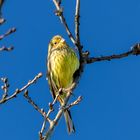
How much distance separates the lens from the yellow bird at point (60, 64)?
7159 mm

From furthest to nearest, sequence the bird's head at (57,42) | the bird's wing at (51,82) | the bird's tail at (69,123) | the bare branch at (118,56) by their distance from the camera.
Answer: the bird's head at (57,42) → the bird's wing at (51,82) → the bird's tail at (69,123) → the bare branch at (118,56)

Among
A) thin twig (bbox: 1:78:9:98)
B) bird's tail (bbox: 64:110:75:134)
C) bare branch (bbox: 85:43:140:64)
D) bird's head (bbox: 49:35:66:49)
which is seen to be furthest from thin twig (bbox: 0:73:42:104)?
bird's head (bbox: 49:35:66:49)

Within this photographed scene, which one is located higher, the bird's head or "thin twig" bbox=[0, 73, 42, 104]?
the bird's head

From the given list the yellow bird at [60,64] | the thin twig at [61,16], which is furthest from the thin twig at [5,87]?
the yellow bird at [60,64]

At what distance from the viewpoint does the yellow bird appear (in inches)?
282

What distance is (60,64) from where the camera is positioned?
7.54 meters

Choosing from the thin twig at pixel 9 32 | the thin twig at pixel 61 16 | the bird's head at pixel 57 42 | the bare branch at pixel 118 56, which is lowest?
the thin twig at pixel 9 32

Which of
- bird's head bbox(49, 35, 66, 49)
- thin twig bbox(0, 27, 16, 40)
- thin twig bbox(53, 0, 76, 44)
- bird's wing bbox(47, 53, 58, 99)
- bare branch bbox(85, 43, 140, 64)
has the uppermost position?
bird's head bbox(49, 35, 66, 49)

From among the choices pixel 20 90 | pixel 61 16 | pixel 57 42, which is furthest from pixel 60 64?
pixel 20 90

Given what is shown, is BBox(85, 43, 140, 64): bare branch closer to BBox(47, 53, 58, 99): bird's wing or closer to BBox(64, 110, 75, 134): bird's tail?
BBox(64, 110, 75, 134): bird's tail

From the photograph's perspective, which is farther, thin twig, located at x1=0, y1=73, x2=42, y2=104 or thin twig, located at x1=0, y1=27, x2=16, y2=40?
thin twig, located at x1=0, y1=73, x2=42, y2=104

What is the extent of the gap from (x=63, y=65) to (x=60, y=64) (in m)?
0.09

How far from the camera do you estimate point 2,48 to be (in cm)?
291

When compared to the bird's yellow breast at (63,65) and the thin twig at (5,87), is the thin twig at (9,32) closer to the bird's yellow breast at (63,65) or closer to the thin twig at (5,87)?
the thin twig at (5,87)
